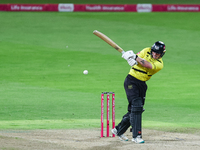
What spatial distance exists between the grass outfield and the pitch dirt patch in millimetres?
717

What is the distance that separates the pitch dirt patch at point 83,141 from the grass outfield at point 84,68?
2.35 feet

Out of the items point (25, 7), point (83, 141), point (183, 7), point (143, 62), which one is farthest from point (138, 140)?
point (183, 7)

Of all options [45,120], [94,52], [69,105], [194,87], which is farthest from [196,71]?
[45,120]

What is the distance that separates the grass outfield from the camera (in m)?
11.2

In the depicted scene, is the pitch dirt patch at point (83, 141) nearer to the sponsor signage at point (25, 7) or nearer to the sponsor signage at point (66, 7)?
the sponsor signage at point (66, 7)

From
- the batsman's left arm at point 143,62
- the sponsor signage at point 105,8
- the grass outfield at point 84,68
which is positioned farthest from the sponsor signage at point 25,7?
the batsman's left arm at point 143,62

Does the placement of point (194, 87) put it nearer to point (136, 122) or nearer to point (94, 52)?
Answer: point (94, 52)

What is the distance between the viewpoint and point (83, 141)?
8031mm

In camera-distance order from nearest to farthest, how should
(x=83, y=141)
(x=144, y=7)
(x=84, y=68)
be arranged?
(x=83, y=141) → (x=84, y=68) → (x=144, y=7)

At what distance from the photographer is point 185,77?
17016 millimetres

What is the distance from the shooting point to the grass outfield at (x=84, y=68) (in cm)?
1125

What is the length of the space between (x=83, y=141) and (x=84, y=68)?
1038 centimetres

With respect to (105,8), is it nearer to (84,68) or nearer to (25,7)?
(25,7)

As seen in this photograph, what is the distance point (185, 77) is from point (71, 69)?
4.76 m
